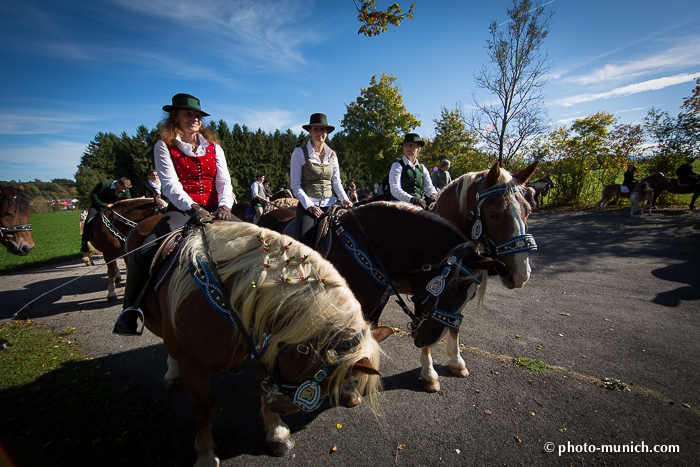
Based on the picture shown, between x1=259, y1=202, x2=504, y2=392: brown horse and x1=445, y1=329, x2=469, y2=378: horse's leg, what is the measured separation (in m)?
0.35

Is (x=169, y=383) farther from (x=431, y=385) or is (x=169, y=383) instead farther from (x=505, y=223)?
(x=505, y=223)

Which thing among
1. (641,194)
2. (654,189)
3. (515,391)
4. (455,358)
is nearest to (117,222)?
(455,358)

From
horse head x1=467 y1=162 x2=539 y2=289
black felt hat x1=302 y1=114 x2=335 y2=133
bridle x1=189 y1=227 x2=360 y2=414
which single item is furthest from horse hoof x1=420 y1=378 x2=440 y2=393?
black felt hat x1=302 y1=114 x2=335 y2=133

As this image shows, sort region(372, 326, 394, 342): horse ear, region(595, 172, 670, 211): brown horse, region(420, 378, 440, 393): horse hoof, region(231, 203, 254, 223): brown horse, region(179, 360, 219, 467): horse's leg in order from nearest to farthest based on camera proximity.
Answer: region(372, 326, 394, 342): horse ear, region(179, 360, 219, 467): horse's leg, region(420, 378, 440, 393): horse hoof, region(231, 203, 254, 223): brown horse, region(595, 172, 670, 211): brown horse

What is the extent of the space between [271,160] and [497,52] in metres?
19.3

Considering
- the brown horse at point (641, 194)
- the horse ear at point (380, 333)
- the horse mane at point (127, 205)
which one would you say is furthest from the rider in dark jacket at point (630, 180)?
the horse mane at point (127, 205)

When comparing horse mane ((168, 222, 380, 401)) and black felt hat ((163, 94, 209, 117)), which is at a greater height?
black felt hat ((163, 94, 209, 117))

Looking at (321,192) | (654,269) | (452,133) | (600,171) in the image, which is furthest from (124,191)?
(452,133)

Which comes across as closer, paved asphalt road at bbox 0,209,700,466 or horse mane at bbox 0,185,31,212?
paved asphalt road at bbox 0,209,700,466

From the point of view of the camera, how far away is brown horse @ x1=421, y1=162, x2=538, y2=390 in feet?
7.76

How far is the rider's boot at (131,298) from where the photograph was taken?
89.7 inches

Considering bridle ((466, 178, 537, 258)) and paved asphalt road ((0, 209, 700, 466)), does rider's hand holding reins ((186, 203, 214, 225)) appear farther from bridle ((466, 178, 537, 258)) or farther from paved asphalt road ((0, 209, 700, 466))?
bridle ((466, 178, 537, 258))

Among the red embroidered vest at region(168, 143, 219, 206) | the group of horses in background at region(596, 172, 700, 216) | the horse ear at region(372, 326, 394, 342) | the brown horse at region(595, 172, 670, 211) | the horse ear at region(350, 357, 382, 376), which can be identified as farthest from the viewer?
the brown horse at region(595, 172, 670, 211)

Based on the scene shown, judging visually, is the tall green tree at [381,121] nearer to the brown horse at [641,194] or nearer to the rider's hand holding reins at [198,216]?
the brown horse at [641,194]
